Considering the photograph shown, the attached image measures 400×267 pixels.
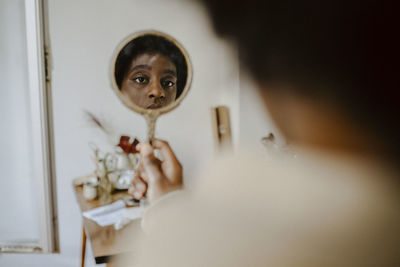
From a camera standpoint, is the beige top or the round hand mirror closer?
the beige top

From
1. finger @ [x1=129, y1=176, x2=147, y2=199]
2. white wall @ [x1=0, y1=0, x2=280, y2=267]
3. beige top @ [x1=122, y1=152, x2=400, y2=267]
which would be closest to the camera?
beige top @ [x1=122, y1=152, x2=400, y2=267]

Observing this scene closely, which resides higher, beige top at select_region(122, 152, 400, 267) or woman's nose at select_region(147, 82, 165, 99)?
woman's nose at select_region(147, 82, 165, 99)

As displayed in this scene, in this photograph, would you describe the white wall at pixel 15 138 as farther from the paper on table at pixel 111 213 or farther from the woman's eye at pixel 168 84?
the woman's eye at pixel 168 84

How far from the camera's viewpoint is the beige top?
38cm

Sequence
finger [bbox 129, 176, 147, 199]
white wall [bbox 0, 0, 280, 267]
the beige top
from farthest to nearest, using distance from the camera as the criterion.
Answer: finger [bbox 129, 176, 147, 199]
white wall [bbox 0, 0, 280, 267]
the beige top

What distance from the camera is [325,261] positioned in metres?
0.38

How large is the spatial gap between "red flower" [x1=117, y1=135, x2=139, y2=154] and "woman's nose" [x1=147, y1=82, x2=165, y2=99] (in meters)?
0.16

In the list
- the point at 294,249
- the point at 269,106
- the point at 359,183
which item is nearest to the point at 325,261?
the point at 294,249

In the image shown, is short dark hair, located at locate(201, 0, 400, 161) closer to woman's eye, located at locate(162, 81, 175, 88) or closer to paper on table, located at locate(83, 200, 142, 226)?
woman's eye, located at locate(162, 81, 175, 88)

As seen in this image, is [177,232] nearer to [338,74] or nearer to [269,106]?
[269,106]

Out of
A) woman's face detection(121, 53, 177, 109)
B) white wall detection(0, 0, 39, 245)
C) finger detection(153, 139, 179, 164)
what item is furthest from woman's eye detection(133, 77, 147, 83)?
white wall detection(0, 0, 39, 245)

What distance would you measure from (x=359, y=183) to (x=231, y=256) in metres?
0.25

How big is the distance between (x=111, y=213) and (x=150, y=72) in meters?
0.47

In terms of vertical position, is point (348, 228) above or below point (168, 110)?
below
